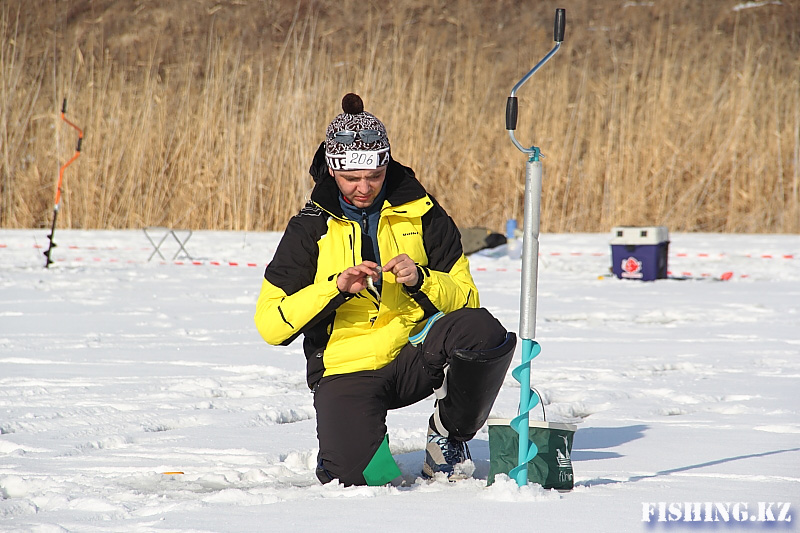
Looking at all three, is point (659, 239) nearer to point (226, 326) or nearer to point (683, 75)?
point (226, 326)

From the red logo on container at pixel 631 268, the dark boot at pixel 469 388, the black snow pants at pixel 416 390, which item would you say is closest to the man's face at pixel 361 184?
the black snow pants at pixel 416 390

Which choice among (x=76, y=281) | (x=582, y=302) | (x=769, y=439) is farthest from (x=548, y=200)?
(x=769, y=439)

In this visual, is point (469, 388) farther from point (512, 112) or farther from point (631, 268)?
point (631, 268)

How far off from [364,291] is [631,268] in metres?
6.06

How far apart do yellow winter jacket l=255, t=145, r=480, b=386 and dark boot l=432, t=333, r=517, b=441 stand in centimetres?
20

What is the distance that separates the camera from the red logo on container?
27.6ft

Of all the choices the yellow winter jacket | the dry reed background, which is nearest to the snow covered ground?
the yellow winter jacket

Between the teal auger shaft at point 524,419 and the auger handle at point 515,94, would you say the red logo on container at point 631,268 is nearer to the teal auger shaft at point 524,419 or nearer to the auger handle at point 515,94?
the auger handle at point 515,94

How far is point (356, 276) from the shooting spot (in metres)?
2.54

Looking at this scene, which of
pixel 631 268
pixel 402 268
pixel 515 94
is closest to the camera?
pixel 515 94

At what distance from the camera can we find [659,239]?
823cm

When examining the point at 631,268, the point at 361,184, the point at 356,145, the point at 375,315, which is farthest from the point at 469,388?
the point at 631,268

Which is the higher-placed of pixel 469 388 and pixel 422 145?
pixel 422 145

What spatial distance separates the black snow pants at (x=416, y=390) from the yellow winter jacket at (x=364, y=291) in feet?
0.21
